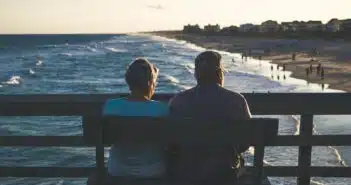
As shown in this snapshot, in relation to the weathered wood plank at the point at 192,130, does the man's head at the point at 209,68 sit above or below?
above

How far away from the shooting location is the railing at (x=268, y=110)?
372 cm

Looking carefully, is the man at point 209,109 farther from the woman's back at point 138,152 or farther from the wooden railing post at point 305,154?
the wooden railing post at point 305,154

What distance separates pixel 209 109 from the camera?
10.6ft

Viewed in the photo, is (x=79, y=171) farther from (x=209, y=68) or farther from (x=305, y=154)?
(x=305, y=154)

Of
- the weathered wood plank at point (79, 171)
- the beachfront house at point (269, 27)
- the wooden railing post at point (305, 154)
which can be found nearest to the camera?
the wooden railing post at point (305, 154)

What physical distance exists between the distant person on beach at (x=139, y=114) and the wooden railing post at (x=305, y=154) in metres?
1.12

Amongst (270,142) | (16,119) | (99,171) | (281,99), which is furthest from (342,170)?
(16,119)

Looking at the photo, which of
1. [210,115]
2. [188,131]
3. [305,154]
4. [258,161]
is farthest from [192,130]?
[305,154]

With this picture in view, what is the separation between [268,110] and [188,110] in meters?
0.74

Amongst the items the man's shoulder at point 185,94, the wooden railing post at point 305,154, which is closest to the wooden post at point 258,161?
the man's shoulder at point 185,94

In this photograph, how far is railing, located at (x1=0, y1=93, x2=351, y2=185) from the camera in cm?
372

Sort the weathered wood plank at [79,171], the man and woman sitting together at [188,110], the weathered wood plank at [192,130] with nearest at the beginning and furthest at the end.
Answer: the weathered wood plank at [192,130], the man and woman sitting together at [188,110], the weathered wood plank at [79,171]

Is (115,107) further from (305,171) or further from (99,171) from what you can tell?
(305,171)

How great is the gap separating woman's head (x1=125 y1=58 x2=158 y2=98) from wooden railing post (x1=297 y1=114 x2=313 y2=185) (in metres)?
1.26
